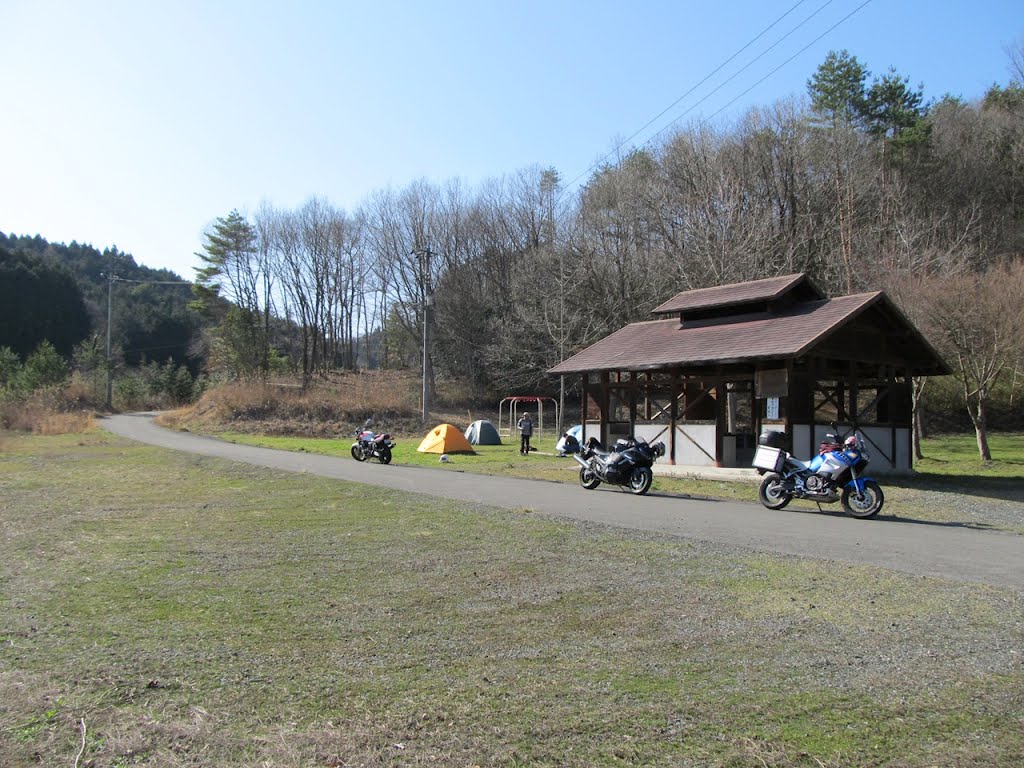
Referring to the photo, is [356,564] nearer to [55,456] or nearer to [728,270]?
[55,456]

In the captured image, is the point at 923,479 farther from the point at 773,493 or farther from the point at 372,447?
the point at 372,447

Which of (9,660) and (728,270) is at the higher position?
(728,270)

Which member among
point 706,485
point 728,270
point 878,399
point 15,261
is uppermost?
point 15,261

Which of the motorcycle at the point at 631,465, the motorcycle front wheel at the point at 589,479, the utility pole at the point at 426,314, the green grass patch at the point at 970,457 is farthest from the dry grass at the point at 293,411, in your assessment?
the motorcycle at the point at 631,465

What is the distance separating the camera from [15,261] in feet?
213

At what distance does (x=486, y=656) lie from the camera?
180 inches

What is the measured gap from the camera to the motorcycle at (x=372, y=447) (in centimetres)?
2177

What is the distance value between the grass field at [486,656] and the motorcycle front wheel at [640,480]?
6.16 metres

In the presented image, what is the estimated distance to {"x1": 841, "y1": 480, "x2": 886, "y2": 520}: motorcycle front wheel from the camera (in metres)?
11.5

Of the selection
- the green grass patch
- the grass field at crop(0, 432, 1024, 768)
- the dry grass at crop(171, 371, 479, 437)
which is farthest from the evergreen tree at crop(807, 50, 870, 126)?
the grass field at crop(0, 432, 1024, 768)

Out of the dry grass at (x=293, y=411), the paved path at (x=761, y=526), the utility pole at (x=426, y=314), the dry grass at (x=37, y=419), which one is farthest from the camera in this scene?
the dry grass at (x=293, y=411)

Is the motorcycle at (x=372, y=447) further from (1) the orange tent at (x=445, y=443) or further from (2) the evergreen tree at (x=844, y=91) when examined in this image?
(2) the evergreen tree at (x=844, y=91)

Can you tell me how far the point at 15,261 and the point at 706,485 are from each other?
2646 inches

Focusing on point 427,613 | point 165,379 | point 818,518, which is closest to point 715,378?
point 818,518
